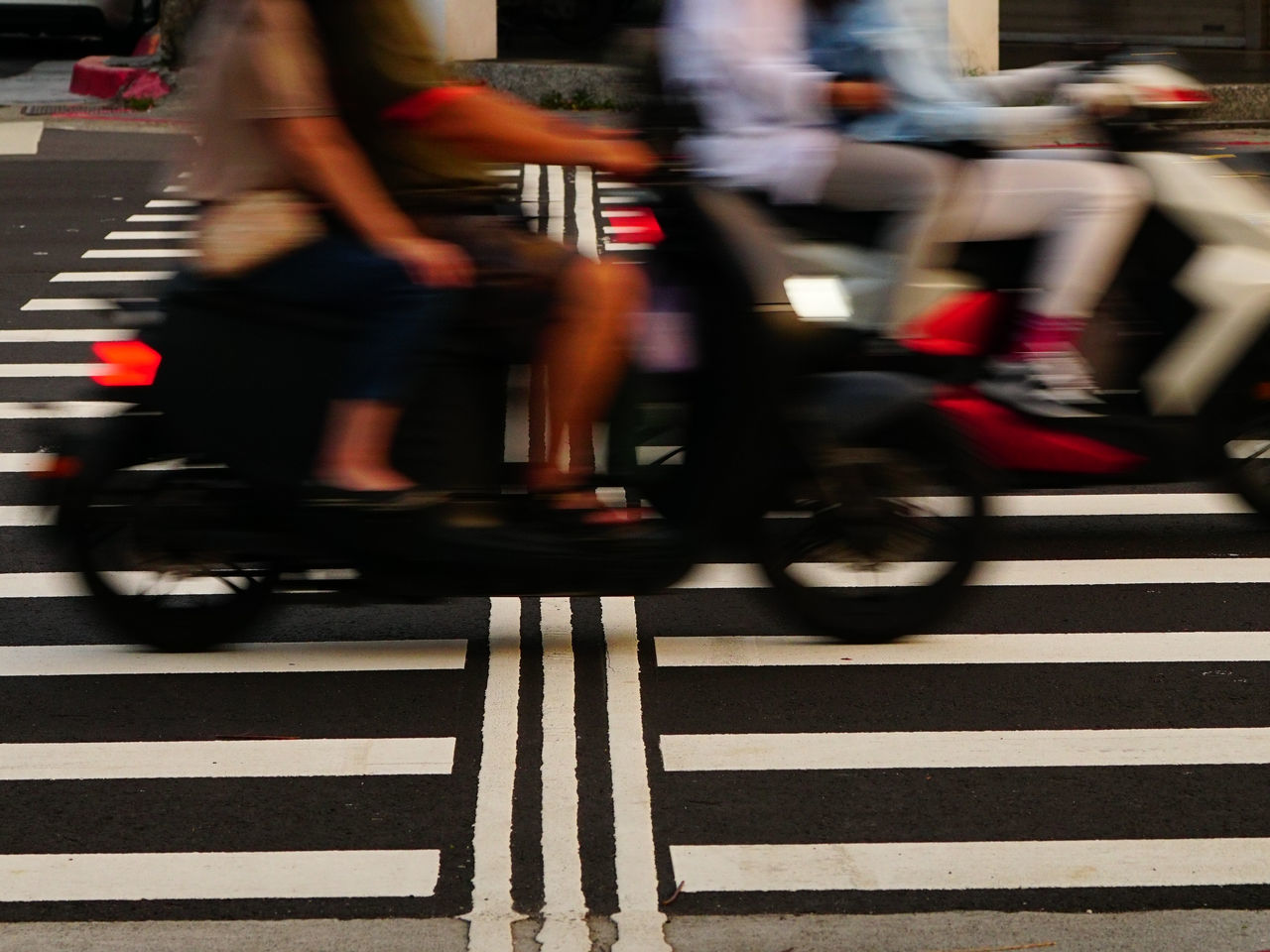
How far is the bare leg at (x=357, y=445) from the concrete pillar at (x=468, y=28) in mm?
17028

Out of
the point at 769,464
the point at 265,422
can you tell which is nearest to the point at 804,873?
the point at 769,464

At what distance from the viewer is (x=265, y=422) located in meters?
5.44

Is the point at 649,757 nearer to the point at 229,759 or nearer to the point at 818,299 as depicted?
the point at 229,759

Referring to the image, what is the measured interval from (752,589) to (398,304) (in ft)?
5.73

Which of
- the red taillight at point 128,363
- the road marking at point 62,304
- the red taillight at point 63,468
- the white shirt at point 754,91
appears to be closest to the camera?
the red taillight at point 128,363

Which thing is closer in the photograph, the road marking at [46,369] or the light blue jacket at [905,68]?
the light blue jacket at [905,68]

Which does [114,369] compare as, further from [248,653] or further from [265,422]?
[248,653]

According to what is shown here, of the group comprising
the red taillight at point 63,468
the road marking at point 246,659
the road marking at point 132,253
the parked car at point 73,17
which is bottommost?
the parked car at point 73,17

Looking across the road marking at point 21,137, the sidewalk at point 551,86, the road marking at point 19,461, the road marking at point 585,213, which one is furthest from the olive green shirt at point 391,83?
the sidewalk at point 551,86

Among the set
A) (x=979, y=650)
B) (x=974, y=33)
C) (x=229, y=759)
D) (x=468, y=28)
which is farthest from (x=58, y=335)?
(x=974, y=33)

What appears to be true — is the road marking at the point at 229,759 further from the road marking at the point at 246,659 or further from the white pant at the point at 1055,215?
the white pant at the point at 1055,215

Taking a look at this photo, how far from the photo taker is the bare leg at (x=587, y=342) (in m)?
5.32

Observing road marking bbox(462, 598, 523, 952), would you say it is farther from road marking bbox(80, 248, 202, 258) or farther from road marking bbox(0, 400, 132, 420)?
road marking bbox(80, 248, 202, 258)

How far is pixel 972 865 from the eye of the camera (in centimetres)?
450
